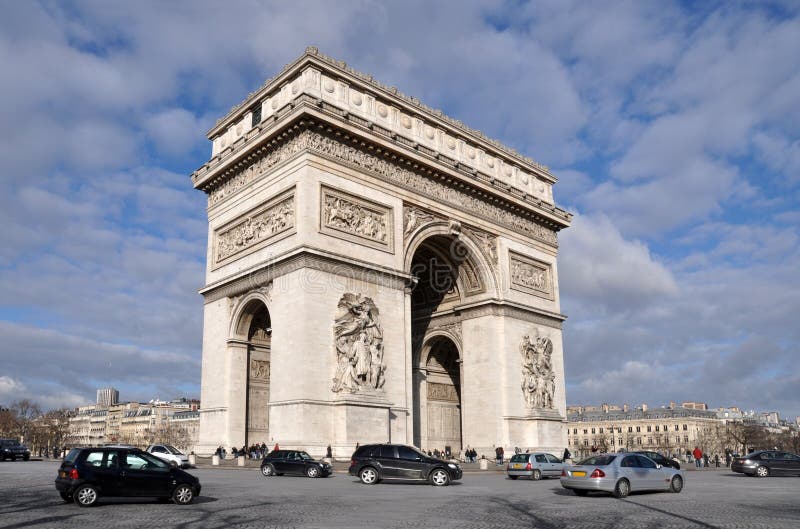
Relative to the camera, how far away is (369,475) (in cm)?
2228

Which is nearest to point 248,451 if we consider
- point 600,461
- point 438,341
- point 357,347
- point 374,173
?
point 357,347

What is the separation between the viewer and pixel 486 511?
1409 cm

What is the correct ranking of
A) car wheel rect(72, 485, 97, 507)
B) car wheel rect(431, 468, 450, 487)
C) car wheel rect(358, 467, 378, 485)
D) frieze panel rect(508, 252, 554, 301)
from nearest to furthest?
car wheel rect(72, 485, 97, 507) → car wheel rect(431, 468, 450, 487) → car wheel rect(358, 467, 378, 485) → frieze panel rect(508, 252, 554, 301)

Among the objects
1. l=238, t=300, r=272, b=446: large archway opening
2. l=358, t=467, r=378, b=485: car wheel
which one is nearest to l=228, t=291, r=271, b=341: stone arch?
l=238, t=300, r=272, b=446: large archway opening

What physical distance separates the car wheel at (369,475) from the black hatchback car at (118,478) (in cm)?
794

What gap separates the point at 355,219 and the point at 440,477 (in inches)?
505

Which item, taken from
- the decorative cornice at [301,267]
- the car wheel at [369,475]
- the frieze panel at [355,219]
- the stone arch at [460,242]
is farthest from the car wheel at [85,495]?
the stone arch at [460,242]

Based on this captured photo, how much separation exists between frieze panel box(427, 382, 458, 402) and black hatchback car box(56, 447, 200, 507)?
26528 mm

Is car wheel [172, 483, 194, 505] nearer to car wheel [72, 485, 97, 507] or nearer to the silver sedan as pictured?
car wheel [72, 485, 97, 507]

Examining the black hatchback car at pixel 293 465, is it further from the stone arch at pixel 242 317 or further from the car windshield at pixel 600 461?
the car windshield at pixel 600 461

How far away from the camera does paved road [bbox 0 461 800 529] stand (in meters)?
11.9

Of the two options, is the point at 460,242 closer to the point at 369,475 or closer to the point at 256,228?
the point at 256,228

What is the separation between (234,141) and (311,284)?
10.4 metres

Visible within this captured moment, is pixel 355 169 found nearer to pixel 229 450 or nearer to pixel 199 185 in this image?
pixel 199 185
